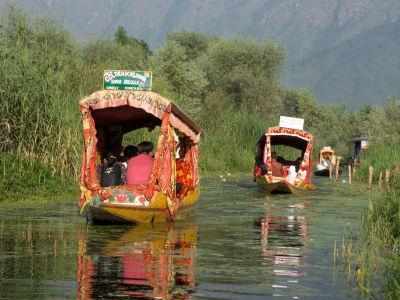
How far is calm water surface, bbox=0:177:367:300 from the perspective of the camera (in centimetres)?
1286

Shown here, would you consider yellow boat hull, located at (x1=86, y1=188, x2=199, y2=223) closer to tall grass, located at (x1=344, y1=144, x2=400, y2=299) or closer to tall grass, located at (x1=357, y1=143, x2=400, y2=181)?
tall grass, located at (x1=344, y1=144, x2=400, y2=299)

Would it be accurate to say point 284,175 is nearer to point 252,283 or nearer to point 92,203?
point 92,203

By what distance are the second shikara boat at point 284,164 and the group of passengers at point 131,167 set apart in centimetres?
1218

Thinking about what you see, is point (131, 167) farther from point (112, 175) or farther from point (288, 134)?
point (288, 134)

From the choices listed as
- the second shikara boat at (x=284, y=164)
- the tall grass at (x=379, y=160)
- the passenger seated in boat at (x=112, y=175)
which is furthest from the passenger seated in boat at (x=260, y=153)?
the passenger seated in boat at (x=112, y=175)

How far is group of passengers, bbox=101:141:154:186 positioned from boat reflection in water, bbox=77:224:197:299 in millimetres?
979

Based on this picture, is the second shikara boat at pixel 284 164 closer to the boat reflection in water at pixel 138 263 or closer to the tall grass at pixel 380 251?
the boat reflection in water at pixel 138 263

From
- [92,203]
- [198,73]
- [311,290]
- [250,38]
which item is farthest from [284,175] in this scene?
[250,38]


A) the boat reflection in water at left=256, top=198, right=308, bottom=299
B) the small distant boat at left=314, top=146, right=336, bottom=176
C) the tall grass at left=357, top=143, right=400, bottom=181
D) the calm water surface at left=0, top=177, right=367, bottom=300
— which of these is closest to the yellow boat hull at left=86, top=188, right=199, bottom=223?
the calm water surface at left=0, top=177, right=367, bottom=300

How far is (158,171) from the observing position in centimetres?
2016

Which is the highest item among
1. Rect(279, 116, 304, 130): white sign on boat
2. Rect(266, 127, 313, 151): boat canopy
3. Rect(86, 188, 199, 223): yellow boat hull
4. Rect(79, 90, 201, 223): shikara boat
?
Rect(279, 116, 304, 130): white sign on boat

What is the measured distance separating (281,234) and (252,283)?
660 centimetres

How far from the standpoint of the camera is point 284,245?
1805 cm

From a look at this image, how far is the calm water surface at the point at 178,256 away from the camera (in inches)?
506
